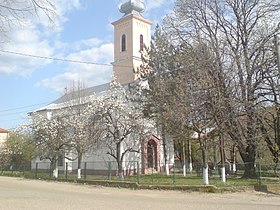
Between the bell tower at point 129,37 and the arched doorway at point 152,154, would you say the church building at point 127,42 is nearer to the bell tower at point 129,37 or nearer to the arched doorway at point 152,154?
the bell tower at point 129,37

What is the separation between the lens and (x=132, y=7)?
5553 centimetres

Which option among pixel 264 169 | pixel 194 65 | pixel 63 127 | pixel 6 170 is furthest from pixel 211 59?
pixel 6 170

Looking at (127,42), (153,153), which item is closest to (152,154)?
(153,153)

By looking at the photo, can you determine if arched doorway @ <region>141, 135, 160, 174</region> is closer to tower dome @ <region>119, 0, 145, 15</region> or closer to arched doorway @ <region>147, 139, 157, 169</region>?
arched doorway @ <region>147, 139, 157, 169</region>

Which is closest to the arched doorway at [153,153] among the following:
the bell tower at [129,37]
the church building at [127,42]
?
the church building at [127,42]

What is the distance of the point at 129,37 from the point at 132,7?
508 centimetres

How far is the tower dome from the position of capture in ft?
182

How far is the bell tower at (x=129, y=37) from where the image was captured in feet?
173

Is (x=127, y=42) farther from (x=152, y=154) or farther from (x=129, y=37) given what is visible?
(x=152, y=154)

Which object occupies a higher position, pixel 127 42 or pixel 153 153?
pixel 127 42

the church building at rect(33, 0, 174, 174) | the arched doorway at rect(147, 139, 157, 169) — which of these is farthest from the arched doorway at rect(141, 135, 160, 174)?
the church building at rect(33, 0, 174, 174)

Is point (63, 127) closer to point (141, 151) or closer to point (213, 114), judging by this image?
point (141, 151)

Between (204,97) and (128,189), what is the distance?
760 cm

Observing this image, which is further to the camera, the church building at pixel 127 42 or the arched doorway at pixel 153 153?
the church building at pixel 127 42
